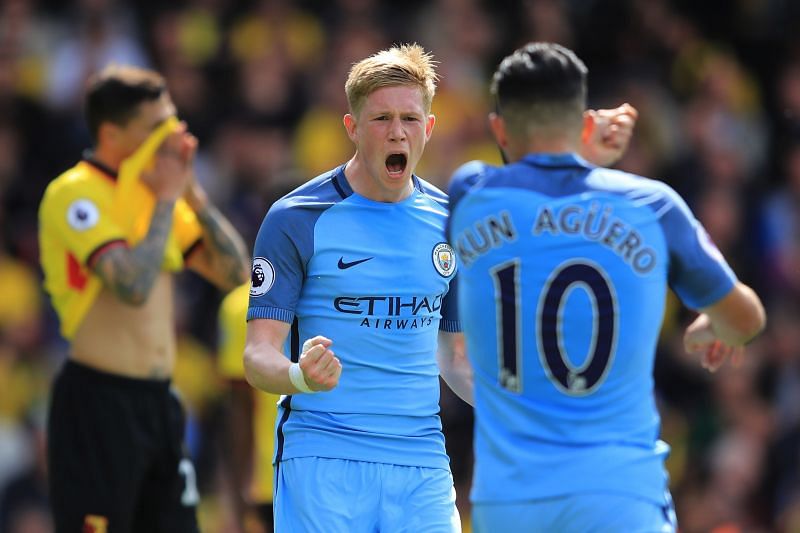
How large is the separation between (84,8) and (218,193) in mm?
2249

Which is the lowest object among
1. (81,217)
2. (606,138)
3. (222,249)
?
(222,249)

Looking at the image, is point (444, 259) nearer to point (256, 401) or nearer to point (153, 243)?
point (153, 243)

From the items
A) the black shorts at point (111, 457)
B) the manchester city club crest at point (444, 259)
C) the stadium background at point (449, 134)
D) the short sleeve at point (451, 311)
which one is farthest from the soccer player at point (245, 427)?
the stadium background at point (449, 134)

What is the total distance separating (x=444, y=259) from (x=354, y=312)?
1.61 ft

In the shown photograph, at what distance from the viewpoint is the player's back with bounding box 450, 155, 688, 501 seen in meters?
4.75

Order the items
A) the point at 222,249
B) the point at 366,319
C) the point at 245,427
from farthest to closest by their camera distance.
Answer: the point at 245,427 → the point at 222,249 → the point at 366,319

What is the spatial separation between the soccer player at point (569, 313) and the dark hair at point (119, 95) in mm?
3366

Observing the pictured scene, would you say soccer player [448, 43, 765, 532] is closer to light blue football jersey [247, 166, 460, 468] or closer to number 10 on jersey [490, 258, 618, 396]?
number 10 on jersey [490, 258, 618, 396]

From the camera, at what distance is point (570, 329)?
475cm

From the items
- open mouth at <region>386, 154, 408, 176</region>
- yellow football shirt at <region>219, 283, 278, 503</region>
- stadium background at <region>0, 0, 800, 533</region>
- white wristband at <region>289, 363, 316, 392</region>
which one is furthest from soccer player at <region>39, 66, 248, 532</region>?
stadium background at <region>0, 0, 800, 533</region>

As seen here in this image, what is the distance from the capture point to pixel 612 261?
15.6 feet

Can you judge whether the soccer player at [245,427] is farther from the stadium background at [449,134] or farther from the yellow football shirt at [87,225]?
the stadium background at [449,134]

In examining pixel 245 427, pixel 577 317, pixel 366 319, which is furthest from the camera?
pixel 245 427

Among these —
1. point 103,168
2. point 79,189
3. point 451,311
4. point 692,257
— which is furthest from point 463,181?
point 103,168
